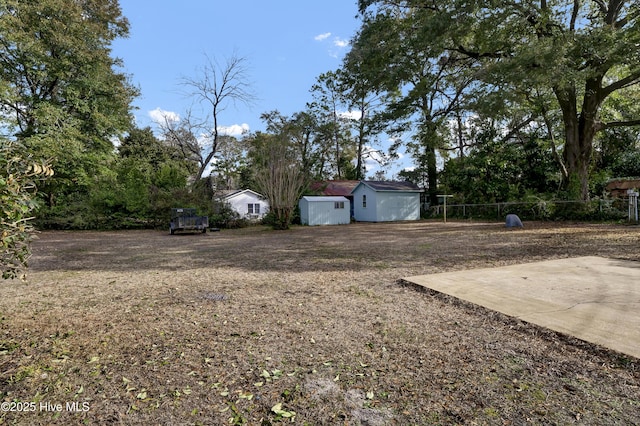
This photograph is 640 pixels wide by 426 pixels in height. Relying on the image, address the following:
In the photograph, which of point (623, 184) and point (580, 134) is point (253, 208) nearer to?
point (580, 134)

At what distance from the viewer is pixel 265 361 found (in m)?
2.41

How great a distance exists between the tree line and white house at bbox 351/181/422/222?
7.85ft

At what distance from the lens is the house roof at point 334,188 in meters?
22.9

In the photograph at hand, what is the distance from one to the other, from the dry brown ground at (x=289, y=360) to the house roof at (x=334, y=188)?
18.3m

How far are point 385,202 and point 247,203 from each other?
8817 mm

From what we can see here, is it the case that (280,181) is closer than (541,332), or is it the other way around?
(541,332)

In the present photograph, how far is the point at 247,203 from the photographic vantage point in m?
21.1

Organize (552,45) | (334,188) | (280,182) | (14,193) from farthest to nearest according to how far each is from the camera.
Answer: (334,188) < (280,182) < (552,45) < (14,193)

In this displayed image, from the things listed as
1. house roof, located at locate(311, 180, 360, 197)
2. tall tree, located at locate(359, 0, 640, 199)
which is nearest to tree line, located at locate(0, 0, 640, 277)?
tall tree, located at locate(359, 0, 640, 199)

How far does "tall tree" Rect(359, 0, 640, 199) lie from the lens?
10.0m

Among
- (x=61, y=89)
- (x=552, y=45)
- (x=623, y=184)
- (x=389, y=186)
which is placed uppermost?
(x=61, y=89)

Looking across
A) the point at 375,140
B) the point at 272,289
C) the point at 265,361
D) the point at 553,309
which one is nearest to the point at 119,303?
the point at 272,289

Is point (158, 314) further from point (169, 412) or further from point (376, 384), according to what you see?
point (376, 384)

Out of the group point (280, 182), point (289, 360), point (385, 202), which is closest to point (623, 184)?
point (385, 202)
